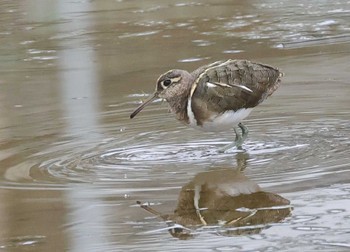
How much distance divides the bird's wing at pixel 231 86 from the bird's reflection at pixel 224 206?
0.64m

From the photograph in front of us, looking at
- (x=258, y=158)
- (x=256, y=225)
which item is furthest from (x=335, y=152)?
(x=256, y=225)

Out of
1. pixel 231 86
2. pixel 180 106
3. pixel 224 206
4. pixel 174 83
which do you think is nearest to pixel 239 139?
pixel 231 86

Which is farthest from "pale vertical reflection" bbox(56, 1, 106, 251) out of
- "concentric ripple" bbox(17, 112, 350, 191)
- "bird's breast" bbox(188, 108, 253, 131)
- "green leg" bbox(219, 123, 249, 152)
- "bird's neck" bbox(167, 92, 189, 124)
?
"green leg" bbox(219, 123, 249, 152)

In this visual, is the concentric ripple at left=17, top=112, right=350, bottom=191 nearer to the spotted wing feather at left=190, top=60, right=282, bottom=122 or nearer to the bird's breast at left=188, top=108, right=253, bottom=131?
the bird's breast at left=188, top=108, right=253, bottom=131

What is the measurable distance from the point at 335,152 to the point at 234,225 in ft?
5.93

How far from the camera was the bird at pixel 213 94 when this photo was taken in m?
8.06

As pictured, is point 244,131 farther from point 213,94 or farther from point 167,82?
point 167,82

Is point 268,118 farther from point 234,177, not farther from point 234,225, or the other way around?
point 234,225

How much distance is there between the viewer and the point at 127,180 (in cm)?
749

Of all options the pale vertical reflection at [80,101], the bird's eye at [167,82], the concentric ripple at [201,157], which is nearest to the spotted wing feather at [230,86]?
the bird's eye at [167,82]

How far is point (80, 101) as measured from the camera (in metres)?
10.5

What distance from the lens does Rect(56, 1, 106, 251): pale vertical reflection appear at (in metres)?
6.47

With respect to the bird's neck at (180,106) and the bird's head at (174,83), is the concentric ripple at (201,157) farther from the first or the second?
the bird's head at (174,83)

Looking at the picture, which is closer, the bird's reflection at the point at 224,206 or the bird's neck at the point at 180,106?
the bird's reflection at the point at 224,206
